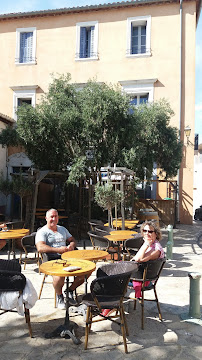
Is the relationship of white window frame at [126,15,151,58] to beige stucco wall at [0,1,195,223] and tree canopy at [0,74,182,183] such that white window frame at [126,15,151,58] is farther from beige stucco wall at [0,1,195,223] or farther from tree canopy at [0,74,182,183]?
tree canopy at [0,74,182,183]

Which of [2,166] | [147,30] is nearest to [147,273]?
[2,166]

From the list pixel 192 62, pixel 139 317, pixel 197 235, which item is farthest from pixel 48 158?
pixel 192 62

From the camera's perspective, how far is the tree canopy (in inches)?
398

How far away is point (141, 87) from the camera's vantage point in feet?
49.6

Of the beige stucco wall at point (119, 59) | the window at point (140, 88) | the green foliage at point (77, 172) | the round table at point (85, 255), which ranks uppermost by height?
the beige stucco wall at point (119, 59)

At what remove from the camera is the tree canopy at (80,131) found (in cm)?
1011

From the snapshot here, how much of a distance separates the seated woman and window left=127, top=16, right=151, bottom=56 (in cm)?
1284

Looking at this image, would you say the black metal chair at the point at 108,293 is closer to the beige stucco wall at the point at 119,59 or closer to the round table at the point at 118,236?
the round table at the point at 118,236

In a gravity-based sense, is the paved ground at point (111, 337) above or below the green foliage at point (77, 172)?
below

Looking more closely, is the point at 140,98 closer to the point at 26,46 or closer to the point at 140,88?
the point at 140,88

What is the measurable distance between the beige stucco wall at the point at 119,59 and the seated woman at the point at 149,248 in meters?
11.3

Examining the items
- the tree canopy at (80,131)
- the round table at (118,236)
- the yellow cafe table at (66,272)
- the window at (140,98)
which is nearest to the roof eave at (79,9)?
the window at (140,98)

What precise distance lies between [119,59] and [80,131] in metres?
6.74

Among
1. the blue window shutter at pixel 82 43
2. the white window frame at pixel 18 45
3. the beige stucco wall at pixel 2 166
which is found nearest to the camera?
the beige stucco wall at pixel 2 166
